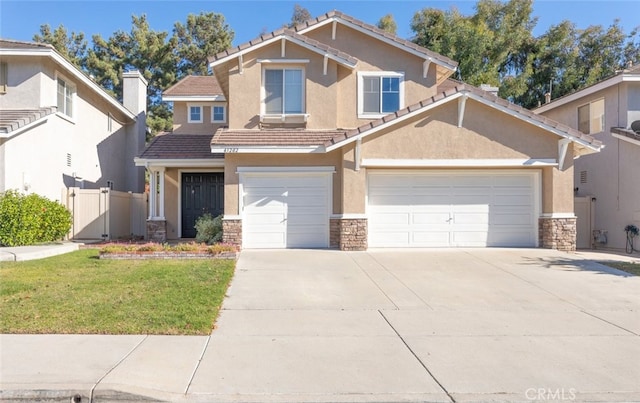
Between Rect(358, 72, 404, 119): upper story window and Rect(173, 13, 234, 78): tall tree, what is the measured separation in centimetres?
2483

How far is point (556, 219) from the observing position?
1237 cm

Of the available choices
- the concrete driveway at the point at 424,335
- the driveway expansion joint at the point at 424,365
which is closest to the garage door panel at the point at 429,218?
the concrete driveway at the point at 424,335

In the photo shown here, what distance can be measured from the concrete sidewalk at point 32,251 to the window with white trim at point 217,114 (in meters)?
7.49

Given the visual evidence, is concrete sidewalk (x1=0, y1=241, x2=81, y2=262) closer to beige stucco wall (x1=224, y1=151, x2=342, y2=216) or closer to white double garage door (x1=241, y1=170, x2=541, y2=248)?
beige stucco wall (x1=224, y1=151, x2=342, y2=216)

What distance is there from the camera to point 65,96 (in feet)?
51.4

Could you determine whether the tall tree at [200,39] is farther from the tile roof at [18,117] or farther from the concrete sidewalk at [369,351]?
the concrete sidewalk at [369,351]

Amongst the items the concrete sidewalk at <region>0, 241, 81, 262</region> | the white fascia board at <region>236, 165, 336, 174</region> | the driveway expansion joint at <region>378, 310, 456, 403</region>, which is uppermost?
the white fascia board at <region>236, 165, 336, 174</region>

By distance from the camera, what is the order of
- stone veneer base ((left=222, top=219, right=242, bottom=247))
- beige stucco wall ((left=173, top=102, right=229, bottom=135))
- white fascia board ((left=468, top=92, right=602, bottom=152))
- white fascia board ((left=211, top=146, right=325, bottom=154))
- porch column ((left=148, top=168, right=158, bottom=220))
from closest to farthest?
white fascia board ((left=468, top=92, right=602, bottom=152)) → white fascia board ((left=211, top=146, right=325, bottom=154)) → stone veneer base ((left=222, top=219, right=242, bottom=247)) → porch column ((left=148, top=168, right=158, bottom=220)) → beige stucco wall ((left=173, top=102, right=229, bottom=135))

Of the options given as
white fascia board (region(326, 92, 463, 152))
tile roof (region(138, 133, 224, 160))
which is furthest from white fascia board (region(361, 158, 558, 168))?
tile roof (region(138, 133, 224, 160))

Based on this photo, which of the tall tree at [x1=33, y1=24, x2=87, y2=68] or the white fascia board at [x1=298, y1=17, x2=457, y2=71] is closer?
the white fascia board at [x1=298, y1=17, x2=457, y2=71]

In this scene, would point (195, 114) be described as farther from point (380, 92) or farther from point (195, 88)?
point (380, 92)

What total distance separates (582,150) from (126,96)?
19850 millimetres

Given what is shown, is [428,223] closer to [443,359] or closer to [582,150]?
[582,150]

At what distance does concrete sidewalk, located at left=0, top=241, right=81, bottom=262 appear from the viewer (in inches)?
401
